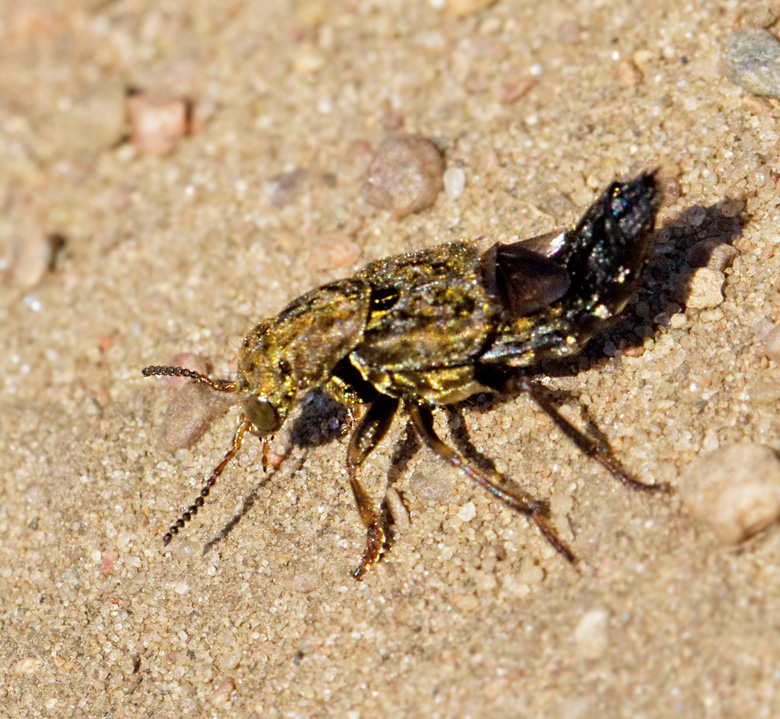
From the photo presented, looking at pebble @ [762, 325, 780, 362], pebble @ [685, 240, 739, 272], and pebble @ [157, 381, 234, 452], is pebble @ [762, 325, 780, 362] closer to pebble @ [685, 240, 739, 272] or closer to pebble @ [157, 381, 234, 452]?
pebble @ [685, 240, 739, 272]

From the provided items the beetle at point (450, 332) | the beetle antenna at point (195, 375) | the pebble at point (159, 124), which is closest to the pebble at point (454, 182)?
the beetle at point (450, 332)

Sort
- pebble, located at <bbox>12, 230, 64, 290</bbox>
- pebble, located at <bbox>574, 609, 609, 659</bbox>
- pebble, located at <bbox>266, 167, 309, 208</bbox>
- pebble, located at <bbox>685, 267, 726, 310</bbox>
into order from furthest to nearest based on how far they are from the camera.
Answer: pebble, located at <bbox>12, 230, 64, 290</bbox>, pebble, located at <bbox>266, 167, 309, 208</bbox>, pebble, located at <bbox>685, 267, 726, 310</bbox>, pebble, located at <bbox>574, 609, 609, 659</bbox>

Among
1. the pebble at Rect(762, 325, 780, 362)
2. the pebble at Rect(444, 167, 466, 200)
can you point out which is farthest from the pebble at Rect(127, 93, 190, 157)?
the pebble at Rect(762, 325, 780, 362)

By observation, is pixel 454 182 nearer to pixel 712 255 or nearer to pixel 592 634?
pixel 712 255

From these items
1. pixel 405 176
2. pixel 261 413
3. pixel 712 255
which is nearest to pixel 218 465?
pixel 261 413

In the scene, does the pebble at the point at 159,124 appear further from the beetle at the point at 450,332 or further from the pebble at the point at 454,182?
the beetle at the point at 450,332

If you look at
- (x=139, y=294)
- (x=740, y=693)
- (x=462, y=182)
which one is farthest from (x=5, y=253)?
(x=740, y=693)
